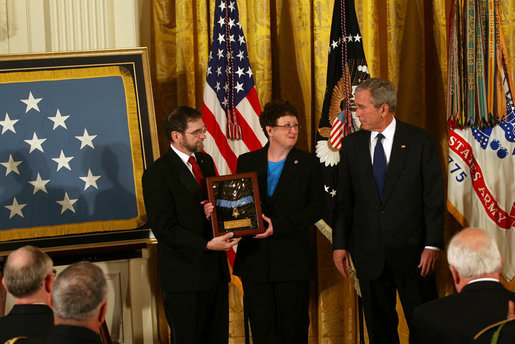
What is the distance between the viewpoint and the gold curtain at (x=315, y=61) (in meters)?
5.18

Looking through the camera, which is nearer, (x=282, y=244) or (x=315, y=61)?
(x=282, y=244)

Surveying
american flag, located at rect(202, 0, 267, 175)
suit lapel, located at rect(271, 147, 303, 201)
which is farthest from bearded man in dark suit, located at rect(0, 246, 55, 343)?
american flag, located at rect(202, 0, 267, 175)

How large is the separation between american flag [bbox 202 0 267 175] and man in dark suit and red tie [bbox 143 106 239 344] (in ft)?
3.27

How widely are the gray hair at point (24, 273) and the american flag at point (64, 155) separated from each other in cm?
190

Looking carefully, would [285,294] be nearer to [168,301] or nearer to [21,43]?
[168,301]

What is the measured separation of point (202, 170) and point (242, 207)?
358 mm

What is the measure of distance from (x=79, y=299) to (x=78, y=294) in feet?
0.05

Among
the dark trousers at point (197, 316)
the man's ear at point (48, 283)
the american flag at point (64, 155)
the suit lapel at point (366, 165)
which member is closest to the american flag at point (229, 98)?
the american flag at point (64, 155)

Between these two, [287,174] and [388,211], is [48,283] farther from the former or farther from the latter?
[388,211]

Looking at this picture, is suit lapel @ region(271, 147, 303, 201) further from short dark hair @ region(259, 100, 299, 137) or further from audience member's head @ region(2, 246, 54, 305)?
audience member's head @ region(2, 246, 54, 305)

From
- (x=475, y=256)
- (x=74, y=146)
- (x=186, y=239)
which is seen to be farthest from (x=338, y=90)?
(x=475, y=256)

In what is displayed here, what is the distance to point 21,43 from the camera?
493 centimetres

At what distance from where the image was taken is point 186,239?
141 inches

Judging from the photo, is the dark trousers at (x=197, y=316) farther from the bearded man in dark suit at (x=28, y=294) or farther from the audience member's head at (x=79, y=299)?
the audience member's head at (x=79, y=299)
